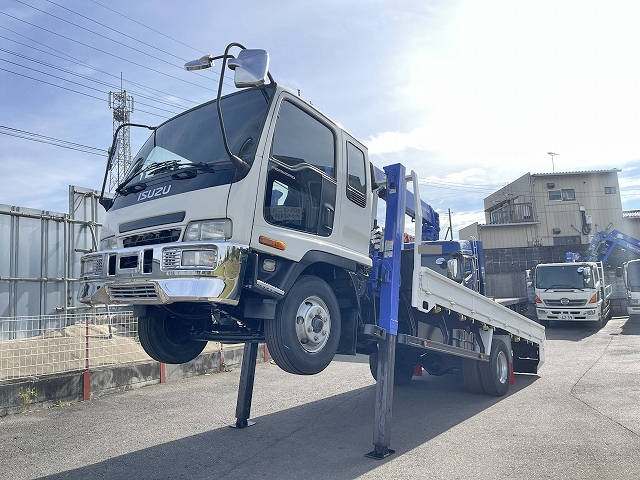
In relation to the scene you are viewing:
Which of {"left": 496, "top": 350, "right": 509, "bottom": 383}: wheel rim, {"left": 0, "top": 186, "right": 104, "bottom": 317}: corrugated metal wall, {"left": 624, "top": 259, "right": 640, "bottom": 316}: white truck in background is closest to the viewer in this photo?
{"left": 496, "top": 350, "right": 509, "bottom": 383}: wheel rim

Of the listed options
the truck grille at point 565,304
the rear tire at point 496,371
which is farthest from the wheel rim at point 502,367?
the truck grille at point 565,304

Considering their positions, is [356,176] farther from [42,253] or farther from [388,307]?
[42,253]

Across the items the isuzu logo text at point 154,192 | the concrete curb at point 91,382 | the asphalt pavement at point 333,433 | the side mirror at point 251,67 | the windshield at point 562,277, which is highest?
the side mirror at point 251,67

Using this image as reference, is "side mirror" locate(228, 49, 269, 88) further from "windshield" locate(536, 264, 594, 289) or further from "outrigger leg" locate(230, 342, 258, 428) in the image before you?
"windshield" locate(536, 264, 594, 289)

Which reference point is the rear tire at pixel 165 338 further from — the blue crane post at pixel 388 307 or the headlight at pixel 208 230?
the blue crane post at pixel 388 307

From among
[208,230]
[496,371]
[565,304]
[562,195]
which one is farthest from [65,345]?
[562,195]

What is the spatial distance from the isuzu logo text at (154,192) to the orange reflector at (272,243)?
878mm

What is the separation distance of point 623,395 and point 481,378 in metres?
2.02

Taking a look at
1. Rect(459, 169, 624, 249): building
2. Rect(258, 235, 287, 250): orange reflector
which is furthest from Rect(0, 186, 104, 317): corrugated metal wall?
Rect(459, 169, 624, 249): building

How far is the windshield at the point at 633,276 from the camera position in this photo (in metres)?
17.1

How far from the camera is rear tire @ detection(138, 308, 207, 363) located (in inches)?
178

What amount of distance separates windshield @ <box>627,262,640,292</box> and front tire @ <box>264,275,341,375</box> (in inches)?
667

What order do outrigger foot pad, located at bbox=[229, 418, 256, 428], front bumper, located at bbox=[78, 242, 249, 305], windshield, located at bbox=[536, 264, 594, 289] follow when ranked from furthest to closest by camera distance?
1. windshield, located at bbox=[536, 264, 594, 289]
2. outrigger foot pad, located at bbox=[229, 418, 256, 428]
3. front bumper, located at bbox=[78, 242, 249, 305]

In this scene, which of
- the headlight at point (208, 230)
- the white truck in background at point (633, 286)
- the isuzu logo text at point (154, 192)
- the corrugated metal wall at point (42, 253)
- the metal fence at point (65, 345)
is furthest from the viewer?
A: the white truck in background at point (633, 286)
